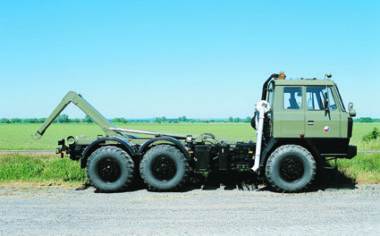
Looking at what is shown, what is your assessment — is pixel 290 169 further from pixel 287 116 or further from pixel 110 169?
pixel 110 169

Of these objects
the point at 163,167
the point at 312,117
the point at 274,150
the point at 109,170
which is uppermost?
the point at 312,117

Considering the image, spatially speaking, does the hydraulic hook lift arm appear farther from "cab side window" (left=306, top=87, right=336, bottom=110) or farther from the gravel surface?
"cab side window" (left=306, top=87, right=336, bottom=110)

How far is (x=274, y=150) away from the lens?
8.30 metres

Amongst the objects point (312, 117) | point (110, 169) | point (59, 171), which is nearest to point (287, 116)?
point (312, 117)

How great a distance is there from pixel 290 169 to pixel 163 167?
3.36 metres

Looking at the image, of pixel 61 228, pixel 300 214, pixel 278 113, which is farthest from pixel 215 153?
pixel 61 228

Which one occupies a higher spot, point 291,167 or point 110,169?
point 291,167

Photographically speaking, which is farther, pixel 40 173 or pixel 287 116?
pixel 40 173

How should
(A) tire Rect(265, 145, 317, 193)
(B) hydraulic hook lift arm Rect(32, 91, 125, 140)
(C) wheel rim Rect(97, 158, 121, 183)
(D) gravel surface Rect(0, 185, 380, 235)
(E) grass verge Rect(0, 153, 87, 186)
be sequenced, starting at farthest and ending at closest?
1. (E) grass verge Rect(0, 153, 87, 186)
2. (B) hydraulic hook lift arm Rect(32, 91, 125, 140)
3. (C) wheel rim Rect(97, 158, 121, 183)
4. (A) tire Rect(265, 145, 317, 193)
5. (D) gravel surface Rect(0, 185, 380, 235)

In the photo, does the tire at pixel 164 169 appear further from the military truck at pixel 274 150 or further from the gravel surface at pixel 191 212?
the gravel surface at pixel 191 212

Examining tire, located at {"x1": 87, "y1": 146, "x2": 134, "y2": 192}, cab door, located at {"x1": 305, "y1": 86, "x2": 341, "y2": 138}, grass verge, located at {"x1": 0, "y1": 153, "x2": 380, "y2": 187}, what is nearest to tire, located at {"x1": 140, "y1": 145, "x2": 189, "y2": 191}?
tire, located at {"x1": 87, "y1": 146, "x2": 134, "y2": 192}

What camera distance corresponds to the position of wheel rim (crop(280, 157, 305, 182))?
26.3ft

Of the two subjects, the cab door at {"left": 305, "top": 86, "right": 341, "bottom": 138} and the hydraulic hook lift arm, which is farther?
the hydraulic hook lift arm

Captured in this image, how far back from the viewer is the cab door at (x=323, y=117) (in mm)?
8008
